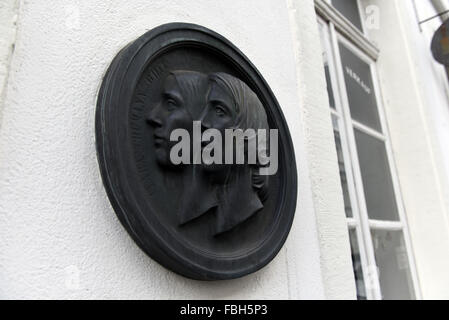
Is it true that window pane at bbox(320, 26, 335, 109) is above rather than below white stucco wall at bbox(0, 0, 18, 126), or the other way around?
above

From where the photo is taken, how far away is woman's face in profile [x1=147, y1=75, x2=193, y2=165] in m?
0.65

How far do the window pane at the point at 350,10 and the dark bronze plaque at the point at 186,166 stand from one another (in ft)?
4.73

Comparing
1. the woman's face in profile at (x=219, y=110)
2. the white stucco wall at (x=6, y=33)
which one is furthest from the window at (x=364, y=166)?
the white stucco wall at (x=6, y=33)

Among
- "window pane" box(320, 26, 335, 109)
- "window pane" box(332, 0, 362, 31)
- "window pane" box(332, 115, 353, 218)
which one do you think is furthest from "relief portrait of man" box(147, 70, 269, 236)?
"window pane" box(332, 0, 362, 31)

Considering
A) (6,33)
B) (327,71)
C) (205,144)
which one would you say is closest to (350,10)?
(327,71)

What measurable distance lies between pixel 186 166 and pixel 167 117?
0.10 m

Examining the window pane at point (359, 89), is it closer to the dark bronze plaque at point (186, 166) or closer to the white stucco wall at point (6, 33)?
the dark bronze plaque at point (186, 166)

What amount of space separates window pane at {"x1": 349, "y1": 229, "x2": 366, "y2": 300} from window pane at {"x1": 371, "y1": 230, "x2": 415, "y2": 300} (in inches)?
6.8

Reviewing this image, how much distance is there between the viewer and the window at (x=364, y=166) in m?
1.44

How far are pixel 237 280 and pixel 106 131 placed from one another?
430 mm

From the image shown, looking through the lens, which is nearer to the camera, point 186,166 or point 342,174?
point 186,166

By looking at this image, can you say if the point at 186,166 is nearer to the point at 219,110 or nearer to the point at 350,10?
the point at 219,110

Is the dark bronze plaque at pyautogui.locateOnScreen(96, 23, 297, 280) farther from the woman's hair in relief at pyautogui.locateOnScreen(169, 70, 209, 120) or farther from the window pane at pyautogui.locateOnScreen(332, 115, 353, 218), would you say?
the window pane at pyautogui.locateOnScreen(332, 115, 353, 218)

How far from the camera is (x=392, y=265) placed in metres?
1.63
